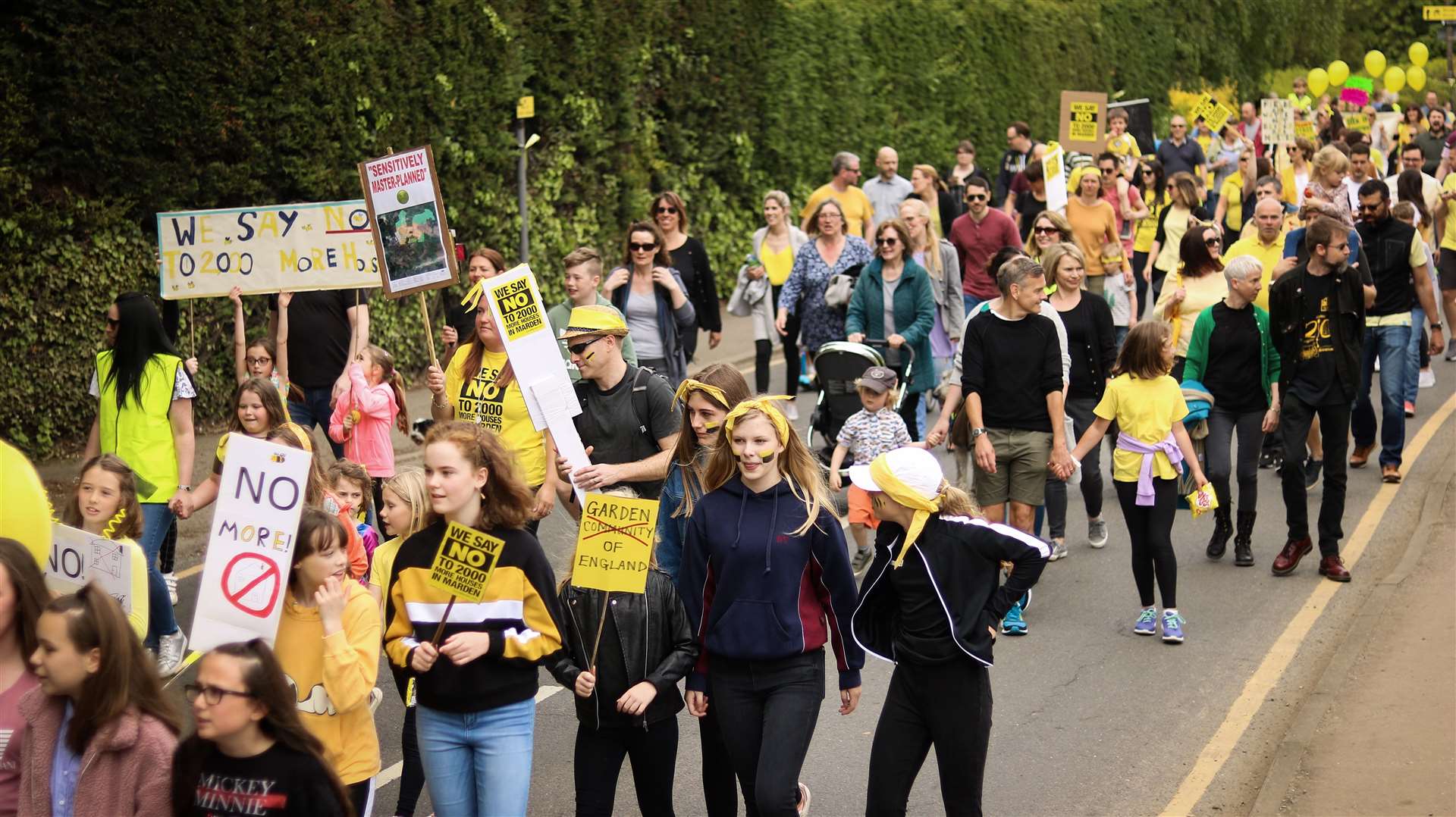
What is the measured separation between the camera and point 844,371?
11.0 meters

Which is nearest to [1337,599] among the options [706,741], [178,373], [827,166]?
[706,741]

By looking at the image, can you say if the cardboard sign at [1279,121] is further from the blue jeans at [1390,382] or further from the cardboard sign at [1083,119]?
the blue jeans at [1390,382]

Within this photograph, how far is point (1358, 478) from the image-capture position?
12.5 m

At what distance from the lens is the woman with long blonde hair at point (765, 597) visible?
5.43 metres

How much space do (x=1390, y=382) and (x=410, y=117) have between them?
30.2 feet

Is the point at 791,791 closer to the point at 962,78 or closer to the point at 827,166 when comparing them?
the point at 827,166

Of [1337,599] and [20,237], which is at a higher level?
[20,237]

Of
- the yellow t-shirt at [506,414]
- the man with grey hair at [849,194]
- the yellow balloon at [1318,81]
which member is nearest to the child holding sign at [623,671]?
the yellow t-shirt at [506,414]

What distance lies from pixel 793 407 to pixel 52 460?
5973 mm

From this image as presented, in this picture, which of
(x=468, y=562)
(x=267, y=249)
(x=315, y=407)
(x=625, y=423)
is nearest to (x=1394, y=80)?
(x=315, y=407)

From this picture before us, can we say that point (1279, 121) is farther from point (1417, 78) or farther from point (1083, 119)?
point (1417, 78)

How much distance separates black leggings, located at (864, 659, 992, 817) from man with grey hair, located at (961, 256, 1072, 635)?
3.26m

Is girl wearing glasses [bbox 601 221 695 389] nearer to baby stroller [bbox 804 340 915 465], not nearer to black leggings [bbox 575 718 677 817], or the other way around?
baby stroller [bbox 804 340 915 465]

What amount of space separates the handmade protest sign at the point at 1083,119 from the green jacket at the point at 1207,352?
11.0 m
